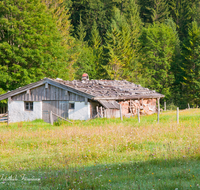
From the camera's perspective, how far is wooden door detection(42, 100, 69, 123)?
952 inches

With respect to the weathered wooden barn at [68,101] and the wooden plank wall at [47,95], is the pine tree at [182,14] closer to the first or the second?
the weathered wooden barn at [68,101]

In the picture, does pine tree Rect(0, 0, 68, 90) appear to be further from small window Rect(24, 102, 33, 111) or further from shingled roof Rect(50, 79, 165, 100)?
shingled roof Rect(50, 79, 165, 100)

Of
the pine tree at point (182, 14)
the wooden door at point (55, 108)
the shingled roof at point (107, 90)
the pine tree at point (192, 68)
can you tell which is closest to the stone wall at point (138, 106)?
the shingled roof at point (107, 90)

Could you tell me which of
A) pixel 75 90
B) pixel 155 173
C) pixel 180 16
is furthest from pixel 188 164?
pixel 180 16

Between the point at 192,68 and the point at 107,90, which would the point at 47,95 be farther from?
the point at 192,68

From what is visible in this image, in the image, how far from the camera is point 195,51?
43625 mm

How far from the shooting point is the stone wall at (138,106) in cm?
2611

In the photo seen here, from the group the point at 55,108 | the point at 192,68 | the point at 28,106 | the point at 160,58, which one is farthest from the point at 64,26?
the point at 55,108

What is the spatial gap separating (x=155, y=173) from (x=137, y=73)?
4686 cm

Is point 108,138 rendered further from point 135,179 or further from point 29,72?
point 29,72

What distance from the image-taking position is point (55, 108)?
24672 mm

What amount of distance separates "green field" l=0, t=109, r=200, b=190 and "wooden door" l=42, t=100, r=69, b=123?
11.1 m

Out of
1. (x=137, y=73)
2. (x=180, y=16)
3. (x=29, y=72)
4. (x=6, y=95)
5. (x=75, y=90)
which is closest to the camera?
(x=75, y=90)

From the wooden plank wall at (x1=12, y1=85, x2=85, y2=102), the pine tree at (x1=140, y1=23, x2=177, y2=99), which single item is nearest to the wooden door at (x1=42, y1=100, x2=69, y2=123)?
the wooden plank wall at (x1=12, y1=85, x2=85, y2=102)
